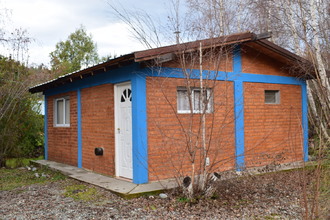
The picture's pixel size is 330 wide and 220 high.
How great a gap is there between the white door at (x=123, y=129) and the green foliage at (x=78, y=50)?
26211 mm

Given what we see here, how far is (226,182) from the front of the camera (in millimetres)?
7145

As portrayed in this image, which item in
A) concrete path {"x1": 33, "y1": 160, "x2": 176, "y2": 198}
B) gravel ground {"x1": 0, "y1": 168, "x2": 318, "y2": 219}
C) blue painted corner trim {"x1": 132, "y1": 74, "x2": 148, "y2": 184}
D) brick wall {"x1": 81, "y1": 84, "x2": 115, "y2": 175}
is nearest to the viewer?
gravel ground {"x1": 0, "y1": 168, "x2": 318, "y2": 219}

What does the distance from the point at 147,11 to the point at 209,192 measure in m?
3.54

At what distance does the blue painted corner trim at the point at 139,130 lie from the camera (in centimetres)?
708

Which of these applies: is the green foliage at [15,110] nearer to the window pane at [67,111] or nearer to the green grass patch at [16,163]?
the green grass patch at [16,163]

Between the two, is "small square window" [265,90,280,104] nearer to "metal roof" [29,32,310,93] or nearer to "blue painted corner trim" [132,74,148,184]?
"metal roof" [29,32,310,93]

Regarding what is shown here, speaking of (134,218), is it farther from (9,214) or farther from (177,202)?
(9,214)

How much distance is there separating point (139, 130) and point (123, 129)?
0.91 meters

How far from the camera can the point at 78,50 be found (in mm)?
34281

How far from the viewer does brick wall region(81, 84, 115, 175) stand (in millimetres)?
8234

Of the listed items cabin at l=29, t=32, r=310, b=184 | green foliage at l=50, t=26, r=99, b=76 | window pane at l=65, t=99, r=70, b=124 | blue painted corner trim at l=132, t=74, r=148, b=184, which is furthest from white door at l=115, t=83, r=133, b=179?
green foliage at l=50, t=26, r=99, b=76

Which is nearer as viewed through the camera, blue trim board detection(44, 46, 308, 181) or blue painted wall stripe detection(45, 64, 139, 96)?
blue trim board detection(44, 46, 308, 181)

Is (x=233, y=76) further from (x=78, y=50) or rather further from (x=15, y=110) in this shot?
(x=78, y=50)

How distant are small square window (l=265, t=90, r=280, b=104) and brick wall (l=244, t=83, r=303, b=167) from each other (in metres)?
0.12
